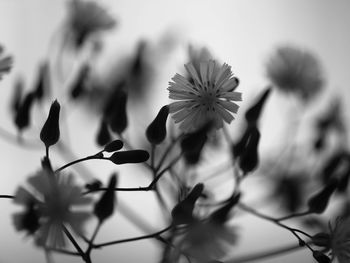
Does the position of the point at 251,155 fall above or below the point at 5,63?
below

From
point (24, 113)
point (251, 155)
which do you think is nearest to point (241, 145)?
point (251, 155)

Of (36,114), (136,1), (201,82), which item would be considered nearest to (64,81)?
A: (36,114)

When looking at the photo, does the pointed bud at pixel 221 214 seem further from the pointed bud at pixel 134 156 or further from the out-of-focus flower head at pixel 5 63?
the out-of-focus flower head at pixel 5 63

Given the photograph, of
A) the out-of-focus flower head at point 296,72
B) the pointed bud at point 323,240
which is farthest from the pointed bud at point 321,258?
the out-of-focus flower head at point 296,72

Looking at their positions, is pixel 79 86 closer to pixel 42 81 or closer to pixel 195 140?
pixel 42 81

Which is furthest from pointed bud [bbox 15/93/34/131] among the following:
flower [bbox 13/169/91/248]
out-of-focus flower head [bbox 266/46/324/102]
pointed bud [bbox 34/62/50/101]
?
out-of-focus flower head [bbox 266/46/324/102]

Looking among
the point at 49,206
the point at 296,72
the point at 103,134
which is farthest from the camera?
the point at 296,72
